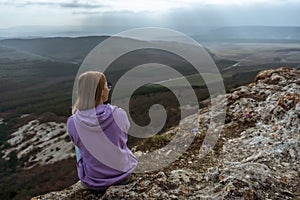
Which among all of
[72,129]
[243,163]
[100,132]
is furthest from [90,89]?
[243,163]

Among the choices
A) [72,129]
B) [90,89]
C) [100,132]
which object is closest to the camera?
[90,89]

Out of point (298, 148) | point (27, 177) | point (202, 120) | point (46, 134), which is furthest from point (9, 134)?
point (298, 148)

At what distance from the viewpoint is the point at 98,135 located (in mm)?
5496

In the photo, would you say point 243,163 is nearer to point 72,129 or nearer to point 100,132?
point 100,132

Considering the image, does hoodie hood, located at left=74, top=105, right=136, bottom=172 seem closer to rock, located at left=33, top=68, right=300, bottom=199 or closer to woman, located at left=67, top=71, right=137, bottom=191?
woman, located at left=67, top=71, right=137, bottom=191

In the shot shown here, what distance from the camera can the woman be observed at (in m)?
5.26

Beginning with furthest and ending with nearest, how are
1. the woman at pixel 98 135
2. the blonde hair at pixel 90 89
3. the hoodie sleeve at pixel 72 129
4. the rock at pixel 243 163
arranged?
1. the hoodie sleeve at pixel 72 129
2. the rock at pixel 243 163
3. the woman at pixel 98 135
4. the blonde hair at pixel 90 89

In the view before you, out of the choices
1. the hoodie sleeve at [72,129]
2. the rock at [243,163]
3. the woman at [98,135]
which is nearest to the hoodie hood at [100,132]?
the woman at [98,135]

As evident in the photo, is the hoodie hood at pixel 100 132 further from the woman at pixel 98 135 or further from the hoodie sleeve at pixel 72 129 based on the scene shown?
the hoodie sleeve at pixel 72 129

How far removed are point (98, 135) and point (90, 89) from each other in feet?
3.12

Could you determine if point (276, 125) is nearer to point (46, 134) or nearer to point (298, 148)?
point (298, 148)

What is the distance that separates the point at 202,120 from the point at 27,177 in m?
33.1

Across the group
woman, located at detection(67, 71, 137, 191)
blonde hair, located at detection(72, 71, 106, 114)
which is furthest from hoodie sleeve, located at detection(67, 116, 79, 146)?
blonde hair, located at detection(72, 71, 106, 114)

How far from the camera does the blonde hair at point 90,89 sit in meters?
5.12
